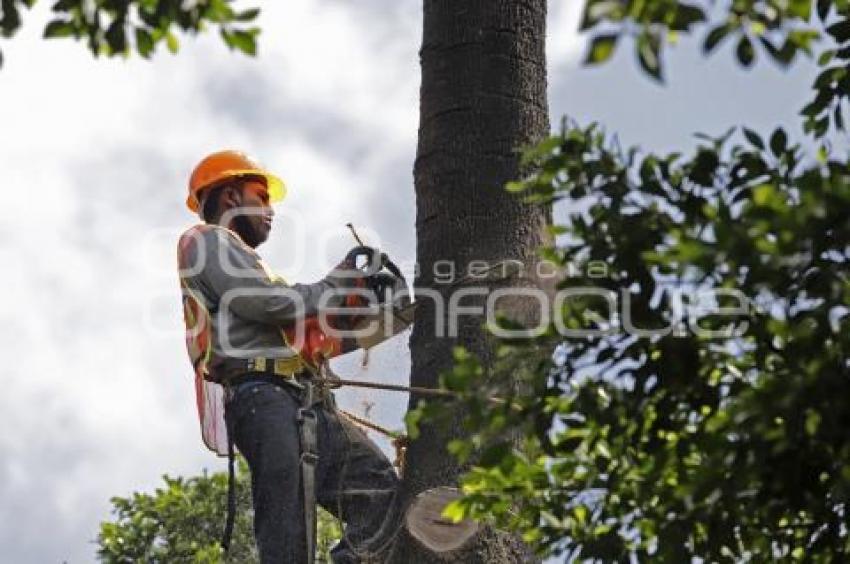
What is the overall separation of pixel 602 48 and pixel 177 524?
11.6 metres

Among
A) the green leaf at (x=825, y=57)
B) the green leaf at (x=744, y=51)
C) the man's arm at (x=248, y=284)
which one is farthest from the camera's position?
the man's arm at (x=248, y=284)

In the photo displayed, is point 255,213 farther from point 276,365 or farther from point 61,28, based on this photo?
point 61,28

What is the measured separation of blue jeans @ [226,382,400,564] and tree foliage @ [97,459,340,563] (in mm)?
8008

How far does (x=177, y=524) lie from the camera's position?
14.7 metres

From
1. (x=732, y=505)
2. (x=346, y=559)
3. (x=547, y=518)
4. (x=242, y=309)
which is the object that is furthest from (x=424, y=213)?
(x=732, y=505)

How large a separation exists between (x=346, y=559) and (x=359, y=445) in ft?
1.51

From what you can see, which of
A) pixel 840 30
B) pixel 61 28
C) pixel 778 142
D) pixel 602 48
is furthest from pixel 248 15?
pixel 840 30

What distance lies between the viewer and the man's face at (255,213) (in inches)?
275

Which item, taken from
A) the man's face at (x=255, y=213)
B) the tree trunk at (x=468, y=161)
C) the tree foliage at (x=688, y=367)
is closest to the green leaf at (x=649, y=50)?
the tree foliage at (x=688, y=367)

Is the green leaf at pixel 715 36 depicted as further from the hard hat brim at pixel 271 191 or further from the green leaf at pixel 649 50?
the hard hat brim at pixel 271 191

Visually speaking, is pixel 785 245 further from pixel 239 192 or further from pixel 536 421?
pixel 239 192

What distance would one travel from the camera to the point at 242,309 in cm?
639

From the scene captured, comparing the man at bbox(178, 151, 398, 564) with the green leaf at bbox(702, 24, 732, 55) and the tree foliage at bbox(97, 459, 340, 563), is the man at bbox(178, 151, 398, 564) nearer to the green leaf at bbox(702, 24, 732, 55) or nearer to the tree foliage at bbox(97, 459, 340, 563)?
the green leaf at bbox(702, 24, 732, 55)

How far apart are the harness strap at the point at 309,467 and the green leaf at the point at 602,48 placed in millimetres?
2858
